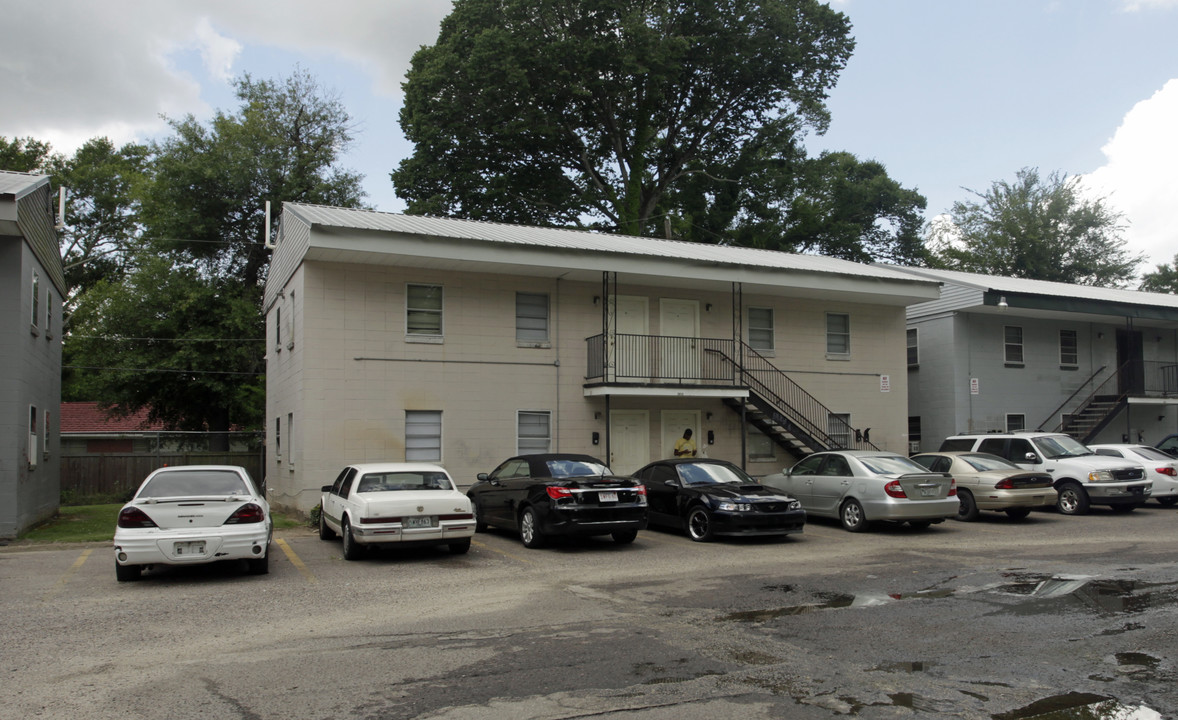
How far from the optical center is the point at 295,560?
12.7 meters

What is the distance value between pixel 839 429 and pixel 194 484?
1718 cm

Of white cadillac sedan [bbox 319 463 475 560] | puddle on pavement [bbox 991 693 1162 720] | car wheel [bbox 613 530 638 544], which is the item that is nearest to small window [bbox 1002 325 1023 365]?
car wheel [bbox 613 530 638 544]

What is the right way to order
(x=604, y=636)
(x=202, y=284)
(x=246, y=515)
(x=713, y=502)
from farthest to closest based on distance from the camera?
(x=202, y=284)
(x=713, y=502)
(x=246, y=515)
(x=604, y=636)

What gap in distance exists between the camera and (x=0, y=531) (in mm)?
15320

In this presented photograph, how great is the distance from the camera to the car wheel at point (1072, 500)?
18672 millimetres

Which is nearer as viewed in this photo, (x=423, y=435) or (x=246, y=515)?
(x=246, y=515)

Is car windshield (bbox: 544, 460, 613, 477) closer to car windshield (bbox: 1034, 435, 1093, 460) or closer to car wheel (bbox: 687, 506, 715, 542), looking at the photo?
car wheel (bbox: 687, 506, 715, 542)

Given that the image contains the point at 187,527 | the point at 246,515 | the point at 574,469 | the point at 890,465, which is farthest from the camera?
the point at 890,465

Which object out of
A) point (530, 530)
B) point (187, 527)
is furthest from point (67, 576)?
point (530, 530)

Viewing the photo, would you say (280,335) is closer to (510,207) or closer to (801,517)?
(801,517)

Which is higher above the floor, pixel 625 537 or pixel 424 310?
pixel 424 310

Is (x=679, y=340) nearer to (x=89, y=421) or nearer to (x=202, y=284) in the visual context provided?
(x=202, y=284)

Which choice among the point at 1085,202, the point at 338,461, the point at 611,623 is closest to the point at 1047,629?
the point at 611,623

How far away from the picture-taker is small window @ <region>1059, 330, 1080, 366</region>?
98.3 feet
